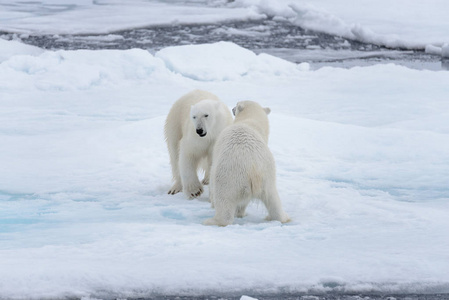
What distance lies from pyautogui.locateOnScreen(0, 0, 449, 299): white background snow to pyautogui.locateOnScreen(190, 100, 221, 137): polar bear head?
1.51 feet

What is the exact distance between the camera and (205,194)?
13.3 ft

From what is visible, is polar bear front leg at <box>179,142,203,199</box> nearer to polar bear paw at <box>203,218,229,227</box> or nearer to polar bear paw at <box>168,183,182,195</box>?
polar bear paw at <box>168,183,182,195</box>

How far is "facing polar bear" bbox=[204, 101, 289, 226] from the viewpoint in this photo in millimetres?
3082

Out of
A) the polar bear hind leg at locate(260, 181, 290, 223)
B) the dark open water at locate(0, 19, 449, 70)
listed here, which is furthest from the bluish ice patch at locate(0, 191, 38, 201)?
the dark open water at locate(0, 19, 449, 70)

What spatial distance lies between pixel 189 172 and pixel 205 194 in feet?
0.80

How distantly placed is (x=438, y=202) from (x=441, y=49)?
9.85m

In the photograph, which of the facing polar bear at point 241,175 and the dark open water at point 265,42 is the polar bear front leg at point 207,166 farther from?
the dark open water at point 265,42

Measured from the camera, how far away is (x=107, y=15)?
17.1m

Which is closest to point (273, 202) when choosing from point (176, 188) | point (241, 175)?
point (241, 175)

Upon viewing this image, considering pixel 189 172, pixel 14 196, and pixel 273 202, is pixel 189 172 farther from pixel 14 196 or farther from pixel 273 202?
pixel 14 196

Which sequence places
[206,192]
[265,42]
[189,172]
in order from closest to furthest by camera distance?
[189,172], [206,192], [265,42]

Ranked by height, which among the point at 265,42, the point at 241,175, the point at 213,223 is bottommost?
the point at 213,223

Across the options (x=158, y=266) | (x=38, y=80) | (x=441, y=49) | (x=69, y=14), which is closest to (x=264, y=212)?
(x=158, y=266)

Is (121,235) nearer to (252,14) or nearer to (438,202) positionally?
(438,202)
